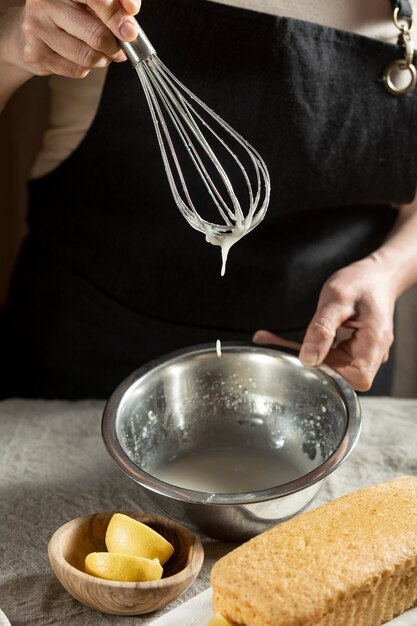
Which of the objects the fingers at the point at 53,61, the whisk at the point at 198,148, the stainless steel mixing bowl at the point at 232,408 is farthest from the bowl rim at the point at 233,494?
the fingers at the point at 53,61

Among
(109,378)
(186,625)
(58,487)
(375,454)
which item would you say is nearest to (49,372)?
(109,378)

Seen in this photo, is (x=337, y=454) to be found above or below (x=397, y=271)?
below

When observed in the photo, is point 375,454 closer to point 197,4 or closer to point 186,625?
point 186,625

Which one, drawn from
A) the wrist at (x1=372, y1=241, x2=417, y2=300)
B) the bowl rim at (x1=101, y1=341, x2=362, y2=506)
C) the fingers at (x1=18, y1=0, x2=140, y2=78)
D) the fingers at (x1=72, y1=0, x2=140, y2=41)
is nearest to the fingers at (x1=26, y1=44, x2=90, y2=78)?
the fingers at (x1=18, y1=0, x2=140, y2=78)

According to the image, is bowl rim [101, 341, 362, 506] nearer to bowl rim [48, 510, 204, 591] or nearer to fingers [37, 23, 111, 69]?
bowl rim [48, 510, 204, 591]

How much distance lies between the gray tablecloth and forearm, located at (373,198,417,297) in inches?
6.2

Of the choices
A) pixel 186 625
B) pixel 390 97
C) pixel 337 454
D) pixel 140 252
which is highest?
pixel 390 97

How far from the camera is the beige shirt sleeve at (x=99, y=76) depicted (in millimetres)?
997

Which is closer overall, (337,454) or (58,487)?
(337,454)

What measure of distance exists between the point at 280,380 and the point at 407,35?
0.43m

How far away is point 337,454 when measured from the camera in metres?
0.79

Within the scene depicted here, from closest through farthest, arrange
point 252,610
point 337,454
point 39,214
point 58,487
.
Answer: point 252,610
point 337,454
point 58,487
point 39,214

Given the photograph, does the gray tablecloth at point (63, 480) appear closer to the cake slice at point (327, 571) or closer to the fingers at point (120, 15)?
the cake slice at point (327, 571)

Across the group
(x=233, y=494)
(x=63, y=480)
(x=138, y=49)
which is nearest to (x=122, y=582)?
(x=233, y=494)
